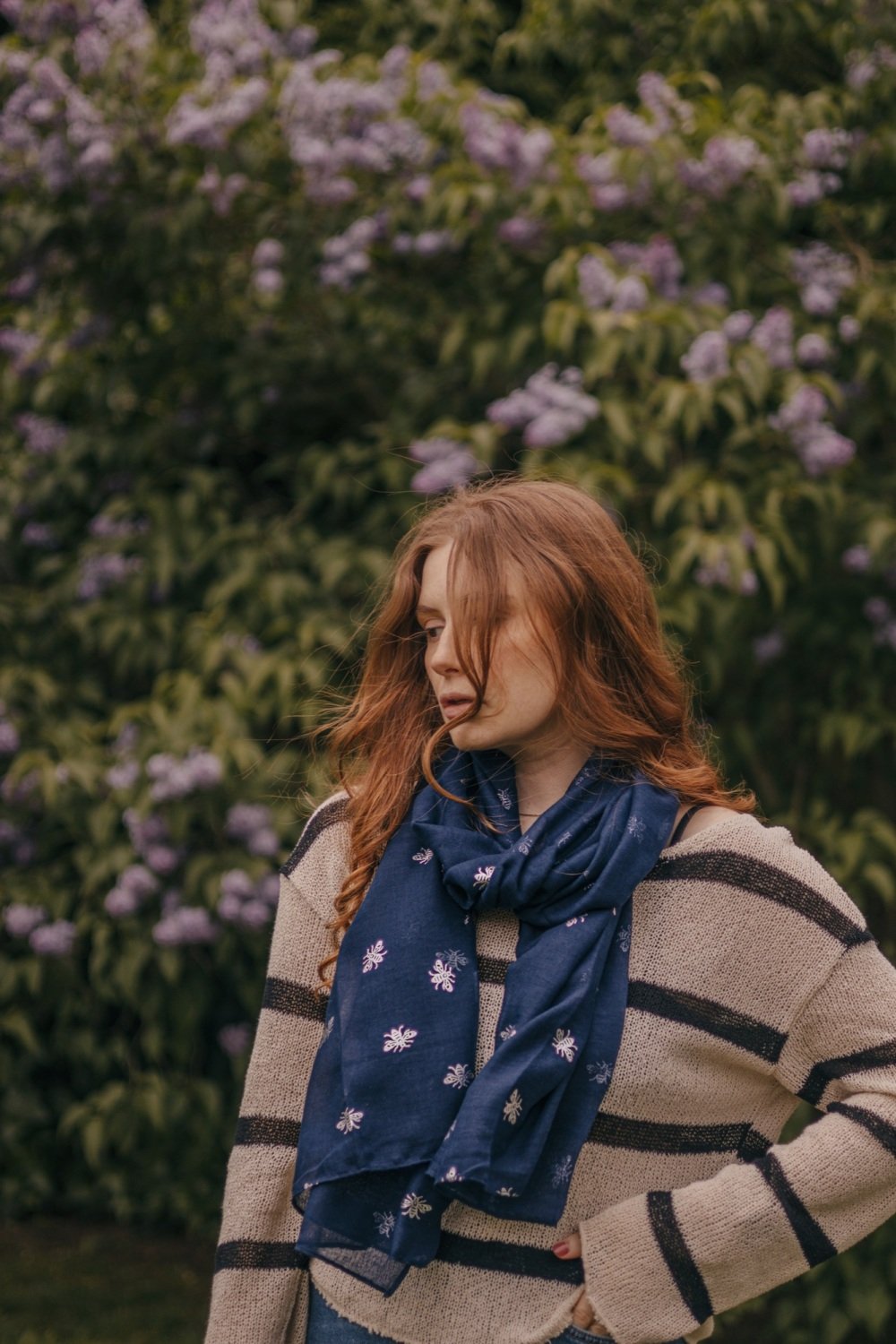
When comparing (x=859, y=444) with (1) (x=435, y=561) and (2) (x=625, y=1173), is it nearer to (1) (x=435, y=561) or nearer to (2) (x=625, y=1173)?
(1) (x=435, y=561)

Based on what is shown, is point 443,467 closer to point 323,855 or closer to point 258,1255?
point 323,855

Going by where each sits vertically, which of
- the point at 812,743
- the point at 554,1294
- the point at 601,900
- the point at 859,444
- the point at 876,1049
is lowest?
the point at 812,743

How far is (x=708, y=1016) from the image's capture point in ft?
4.68

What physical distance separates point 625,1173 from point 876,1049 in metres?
0.27

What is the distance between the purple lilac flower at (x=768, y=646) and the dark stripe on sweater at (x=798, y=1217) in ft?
6.06

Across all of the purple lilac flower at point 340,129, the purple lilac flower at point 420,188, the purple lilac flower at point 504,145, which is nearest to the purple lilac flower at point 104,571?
the purple lilac flower at point 340,129

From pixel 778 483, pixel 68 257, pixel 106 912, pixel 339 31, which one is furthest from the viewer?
pixel 339 31

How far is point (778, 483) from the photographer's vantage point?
3012mm

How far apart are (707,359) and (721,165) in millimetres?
499

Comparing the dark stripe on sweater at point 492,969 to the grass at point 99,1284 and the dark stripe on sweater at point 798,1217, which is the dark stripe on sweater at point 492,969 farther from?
the grass at point 99,1284

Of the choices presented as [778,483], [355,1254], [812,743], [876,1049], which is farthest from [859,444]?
[355,1254]

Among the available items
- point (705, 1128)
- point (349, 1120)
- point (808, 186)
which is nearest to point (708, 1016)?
point (705, 1128)

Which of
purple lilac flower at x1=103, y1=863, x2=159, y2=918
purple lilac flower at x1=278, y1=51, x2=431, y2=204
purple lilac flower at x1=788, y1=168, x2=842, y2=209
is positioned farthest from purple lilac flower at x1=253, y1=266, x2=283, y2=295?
purple lilac flower at x1=103, y1=863, x2=159, y2=918

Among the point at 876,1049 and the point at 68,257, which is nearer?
the point at 876,1049
